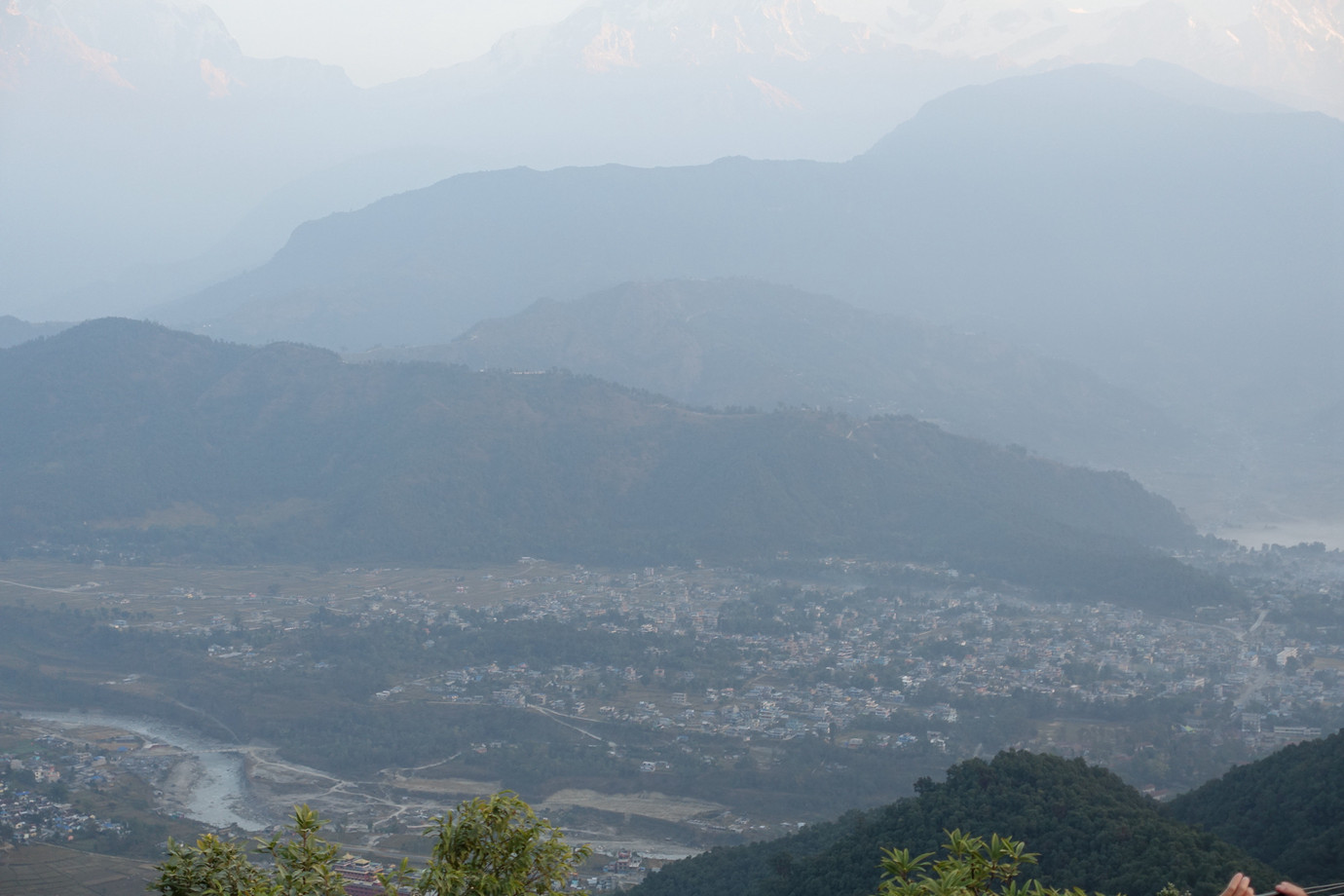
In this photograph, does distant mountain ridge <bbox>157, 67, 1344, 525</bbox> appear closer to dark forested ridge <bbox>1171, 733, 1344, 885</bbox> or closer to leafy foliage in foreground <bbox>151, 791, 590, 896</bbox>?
dark forested ridge <bbox>1171, 733, 1344, 885</bbox>

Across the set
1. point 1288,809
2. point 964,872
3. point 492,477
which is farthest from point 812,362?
point 964,872

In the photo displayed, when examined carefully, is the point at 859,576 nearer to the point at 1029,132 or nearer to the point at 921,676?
the point at 921,676

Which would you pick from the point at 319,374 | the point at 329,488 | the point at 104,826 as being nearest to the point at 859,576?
the point at 329,488

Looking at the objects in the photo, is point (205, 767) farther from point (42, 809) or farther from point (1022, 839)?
point (1022, 839)

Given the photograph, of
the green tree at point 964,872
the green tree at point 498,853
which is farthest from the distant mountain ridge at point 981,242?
the green tree at point 498,853

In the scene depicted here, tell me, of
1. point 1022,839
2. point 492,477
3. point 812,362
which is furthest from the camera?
point 812,362

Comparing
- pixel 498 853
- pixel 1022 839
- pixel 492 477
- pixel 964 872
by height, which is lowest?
pixel 1022 839
